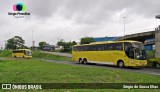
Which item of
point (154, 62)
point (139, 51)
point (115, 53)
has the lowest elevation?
point (154, 62)

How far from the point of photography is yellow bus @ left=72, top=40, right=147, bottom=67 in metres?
27.9

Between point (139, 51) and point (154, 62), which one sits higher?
point (139, 51)

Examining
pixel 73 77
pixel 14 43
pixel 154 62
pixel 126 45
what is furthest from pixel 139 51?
pixel 14 43

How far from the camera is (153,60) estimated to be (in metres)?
30.4

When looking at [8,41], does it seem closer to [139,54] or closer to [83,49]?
[83,49]

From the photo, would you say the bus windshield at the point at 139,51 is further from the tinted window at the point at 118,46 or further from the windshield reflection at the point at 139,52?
the tinted window at the point at 118,46

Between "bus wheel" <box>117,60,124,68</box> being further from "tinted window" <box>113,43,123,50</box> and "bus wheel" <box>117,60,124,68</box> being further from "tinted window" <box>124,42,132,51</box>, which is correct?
"tinted window" <box>124,42,132,51</box>

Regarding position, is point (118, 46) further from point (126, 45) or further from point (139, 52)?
point (139, 52)

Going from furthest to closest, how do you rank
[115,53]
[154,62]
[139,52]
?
[154,62] → [115,53] → [139,52]

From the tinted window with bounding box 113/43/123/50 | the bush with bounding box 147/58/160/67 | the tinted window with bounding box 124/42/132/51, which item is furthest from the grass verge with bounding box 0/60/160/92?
the bush with bounding box 147/58/160/67

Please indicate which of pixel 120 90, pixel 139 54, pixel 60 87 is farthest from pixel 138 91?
pixel 139 54

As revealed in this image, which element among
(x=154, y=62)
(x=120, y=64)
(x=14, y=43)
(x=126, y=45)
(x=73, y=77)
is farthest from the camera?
(x=14, y=43)

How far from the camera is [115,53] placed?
30156 millimetres

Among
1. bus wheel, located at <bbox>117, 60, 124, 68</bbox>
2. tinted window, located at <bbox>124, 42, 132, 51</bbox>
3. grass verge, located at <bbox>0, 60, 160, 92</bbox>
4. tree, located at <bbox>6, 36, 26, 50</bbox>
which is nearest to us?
grass verge, located at <bbox>0, 60, 160, 92</bbox>
